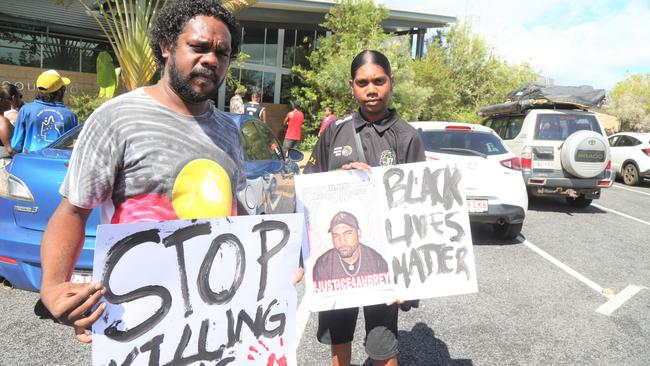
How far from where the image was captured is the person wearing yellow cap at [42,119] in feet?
15.1

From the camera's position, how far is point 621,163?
589 inches

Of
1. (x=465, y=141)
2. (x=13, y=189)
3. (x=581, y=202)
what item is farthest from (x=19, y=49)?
(x=581, y=202)

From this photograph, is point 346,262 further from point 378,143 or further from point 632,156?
point 632,156

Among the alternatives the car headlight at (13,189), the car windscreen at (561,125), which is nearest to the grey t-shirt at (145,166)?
the car headlight at (13,189)

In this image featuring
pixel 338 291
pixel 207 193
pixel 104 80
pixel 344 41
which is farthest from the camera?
pixel 344 41

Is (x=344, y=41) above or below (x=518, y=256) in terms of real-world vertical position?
above

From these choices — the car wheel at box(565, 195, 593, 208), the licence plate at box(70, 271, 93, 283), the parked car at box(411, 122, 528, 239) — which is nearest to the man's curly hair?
the licence plate at box(70, 271, 93, 283)

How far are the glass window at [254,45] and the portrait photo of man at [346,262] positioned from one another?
65.9 feet

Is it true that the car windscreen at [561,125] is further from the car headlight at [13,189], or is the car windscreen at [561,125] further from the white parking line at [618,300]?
the car headlight at [13,189]

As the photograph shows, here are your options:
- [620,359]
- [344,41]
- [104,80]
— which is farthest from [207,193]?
[344,41]

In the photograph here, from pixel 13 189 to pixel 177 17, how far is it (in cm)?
267

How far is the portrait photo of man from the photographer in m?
1.97

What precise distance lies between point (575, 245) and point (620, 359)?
3.60 metres

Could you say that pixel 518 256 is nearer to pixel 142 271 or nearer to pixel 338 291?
pixel 338 291
